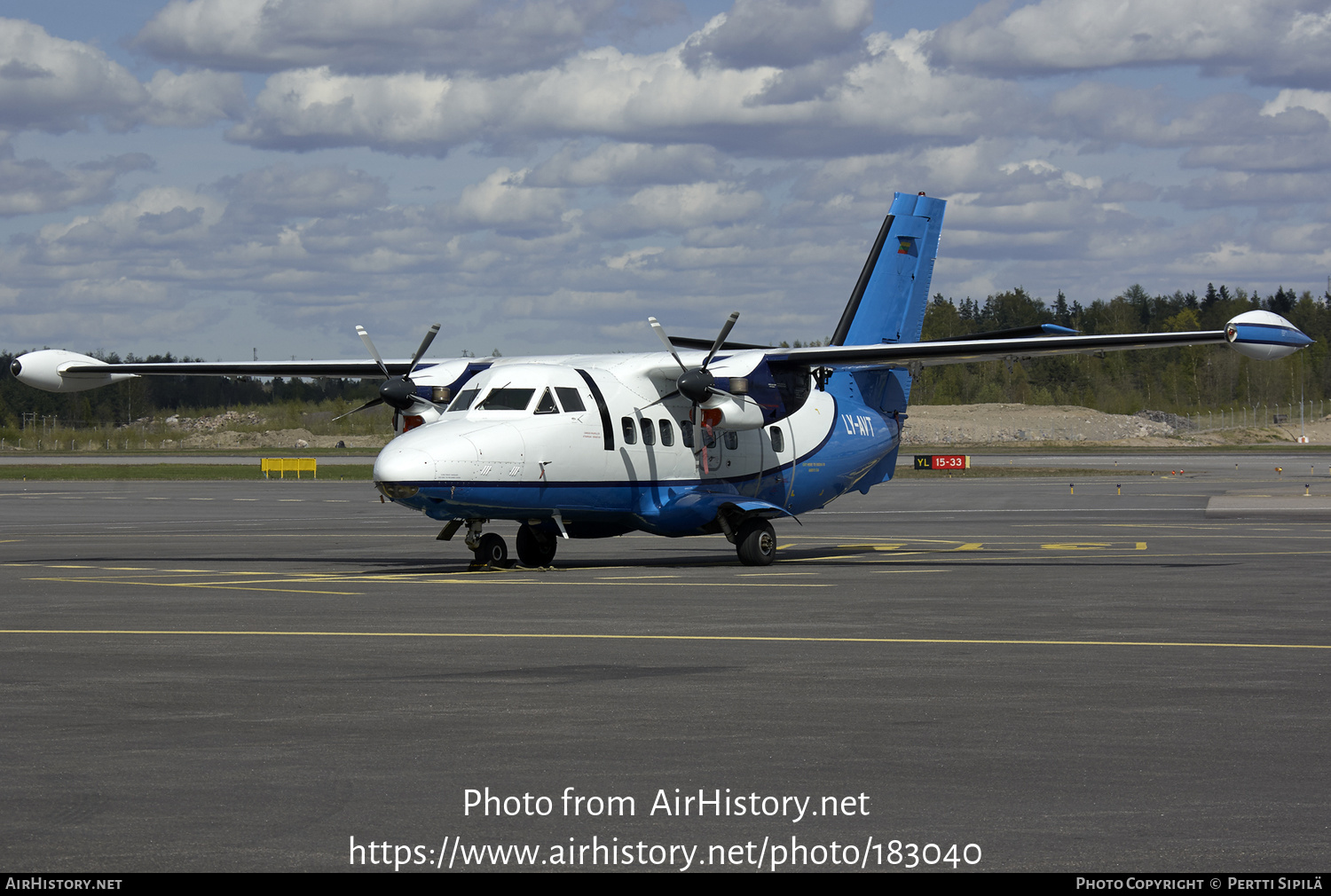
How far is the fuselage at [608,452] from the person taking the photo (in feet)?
72.5

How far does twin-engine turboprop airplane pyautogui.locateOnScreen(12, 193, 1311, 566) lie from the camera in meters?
22.9

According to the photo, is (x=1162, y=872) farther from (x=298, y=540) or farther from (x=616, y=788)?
(x=298, y=540)

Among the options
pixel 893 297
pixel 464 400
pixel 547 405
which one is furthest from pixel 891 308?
pixel 464 400

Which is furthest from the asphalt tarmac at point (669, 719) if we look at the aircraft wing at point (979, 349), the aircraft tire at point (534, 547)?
the aircraft wing at point (979, 349)

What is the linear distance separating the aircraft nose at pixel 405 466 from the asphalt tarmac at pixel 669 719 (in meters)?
1.62

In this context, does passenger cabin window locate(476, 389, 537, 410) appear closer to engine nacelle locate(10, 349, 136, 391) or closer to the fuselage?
the fuselage

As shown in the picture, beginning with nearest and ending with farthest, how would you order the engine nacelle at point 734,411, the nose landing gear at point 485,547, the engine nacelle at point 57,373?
the nose landing gear at point 485,547 < the engine nacelle at point 734,411 < the engine nacelle at point 57,373

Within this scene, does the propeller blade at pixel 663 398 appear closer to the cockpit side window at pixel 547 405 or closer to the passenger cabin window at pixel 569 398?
the passenger cabin window at pixel 569 398

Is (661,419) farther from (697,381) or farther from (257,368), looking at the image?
(257,368)

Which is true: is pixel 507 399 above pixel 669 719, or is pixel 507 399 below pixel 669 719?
above

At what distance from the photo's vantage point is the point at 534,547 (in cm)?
2536

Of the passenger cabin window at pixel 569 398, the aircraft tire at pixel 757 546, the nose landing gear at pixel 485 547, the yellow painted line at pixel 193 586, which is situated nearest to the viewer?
the yellow painted line at pixel 193 586

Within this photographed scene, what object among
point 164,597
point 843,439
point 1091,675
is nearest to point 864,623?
point 1091,675

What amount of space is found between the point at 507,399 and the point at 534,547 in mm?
3039
